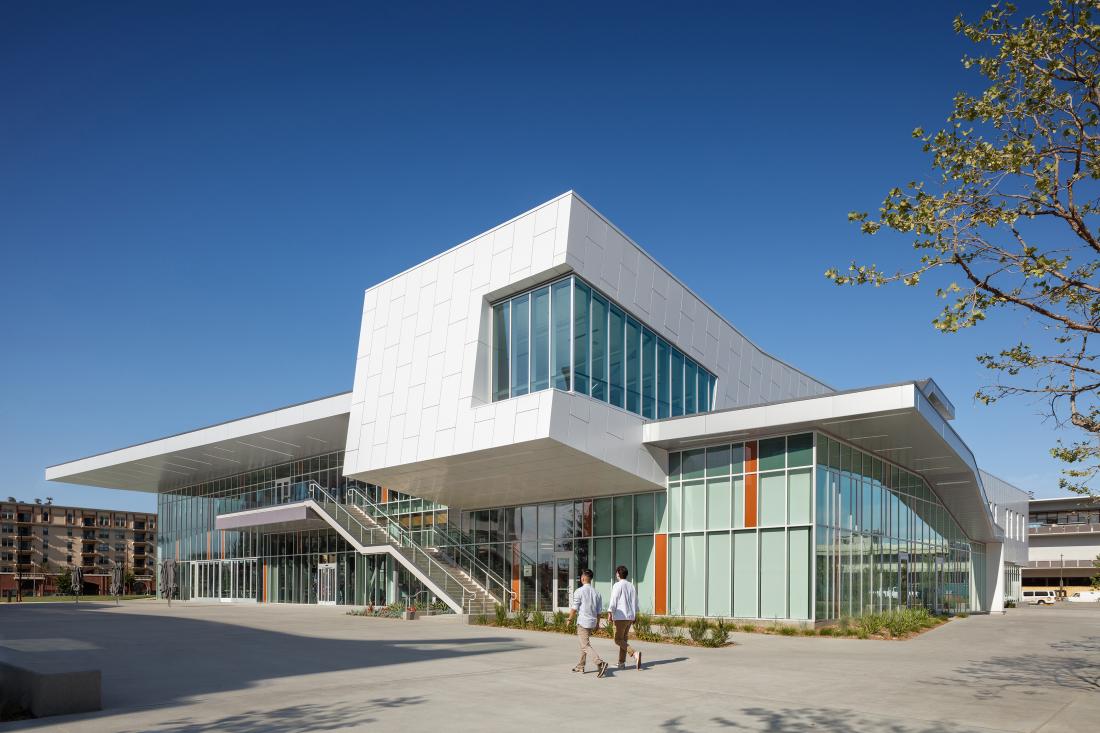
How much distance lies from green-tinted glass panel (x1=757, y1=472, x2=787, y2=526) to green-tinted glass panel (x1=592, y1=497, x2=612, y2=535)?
585 cm

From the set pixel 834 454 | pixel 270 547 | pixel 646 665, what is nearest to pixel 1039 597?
pixel 834 454

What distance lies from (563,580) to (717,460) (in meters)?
7.54

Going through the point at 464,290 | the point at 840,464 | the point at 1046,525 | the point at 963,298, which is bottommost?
the point at 1046,525

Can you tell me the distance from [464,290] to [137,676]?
1638 cm

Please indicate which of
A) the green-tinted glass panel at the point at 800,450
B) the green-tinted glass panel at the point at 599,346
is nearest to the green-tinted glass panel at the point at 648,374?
the green-tinted glass panel at the point at 599,346

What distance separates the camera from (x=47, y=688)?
10359mm

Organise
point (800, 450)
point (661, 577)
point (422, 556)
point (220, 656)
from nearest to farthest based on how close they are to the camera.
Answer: point (220, 656) < point (800, 450) < point (661, 577) < point (422, 556)

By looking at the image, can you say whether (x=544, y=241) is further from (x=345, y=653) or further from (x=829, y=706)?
(x=829, y=706)

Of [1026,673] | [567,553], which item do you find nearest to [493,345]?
[567,553]

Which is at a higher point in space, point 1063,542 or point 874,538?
point 874,538

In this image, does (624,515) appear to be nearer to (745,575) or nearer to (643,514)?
(643,514)

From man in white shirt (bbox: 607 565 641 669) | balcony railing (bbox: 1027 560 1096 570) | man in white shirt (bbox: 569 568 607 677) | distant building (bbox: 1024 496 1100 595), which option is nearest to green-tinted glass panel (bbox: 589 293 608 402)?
man in white shirt (bbox: 607 565 641 669)

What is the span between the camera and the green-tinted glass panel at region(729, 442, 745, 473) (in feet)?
88.2

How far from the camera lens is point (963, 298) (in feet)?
33.2
